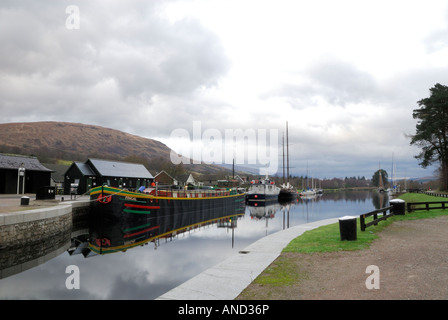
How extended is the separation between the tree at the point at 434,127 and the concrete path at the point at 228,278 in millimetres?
44511

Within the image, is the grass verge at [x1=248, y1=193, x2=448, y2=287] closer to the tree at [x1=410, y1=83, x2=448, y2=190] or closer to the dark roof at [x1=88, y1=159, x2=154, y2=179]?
the tree at [x1=410, y1=83, x2=448, y2=190]

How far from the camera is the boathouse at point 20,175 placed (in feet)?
127

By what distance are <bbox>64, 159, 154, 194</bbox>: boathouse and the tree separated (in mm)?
47482

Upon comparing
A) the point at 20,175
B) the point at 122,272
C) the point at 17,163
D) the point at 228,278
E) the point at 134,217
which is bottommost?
the point at 122,272

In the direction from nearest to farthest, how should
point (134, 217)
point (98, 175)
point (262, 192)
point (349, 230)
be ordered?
1. point (349, 230)
2. point (134, 217)
3. point (98, 175)
4. point (262, 192)

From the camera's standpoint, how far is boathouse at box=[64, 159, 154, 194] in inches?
2020

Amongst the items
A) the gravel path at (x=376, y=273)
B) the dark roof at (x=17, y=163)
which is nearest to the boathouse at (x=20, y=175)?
the dark roof at (x=17, y=163)

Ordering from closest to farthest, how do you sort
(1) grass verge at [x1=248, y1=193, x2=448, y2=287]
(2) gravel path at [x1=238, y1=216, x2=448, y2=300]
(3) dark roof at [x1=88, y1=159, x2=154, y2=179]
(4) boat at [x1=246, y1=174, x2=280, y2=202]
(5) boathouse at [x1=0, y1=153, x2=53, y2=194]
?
(2) gravel path at [x1=238, y1=216, x2=448, y2=300], (1) grass verge at [x1=248, y1=193, x2=448, y2=287], (5) boathouse at [x1=0, y1=153, x2=53, y2=194], (3) dark roof at [x1=88, y1=159, x2=154, y2=179], (4) boat at [x1=246, y1=174, x2=280, y2=202]

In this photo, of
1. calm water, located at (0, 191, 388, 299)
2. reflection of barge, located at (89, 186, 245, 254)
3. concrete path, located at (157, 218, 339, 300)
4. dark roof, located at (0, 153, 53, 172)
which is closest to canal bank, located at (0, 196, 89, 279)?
calm water, located at (0, 191, 388, 299)

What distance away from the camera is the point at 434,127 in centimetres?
4419

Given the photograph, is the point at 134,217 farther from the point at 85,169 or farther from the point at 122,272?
the point at 85,169

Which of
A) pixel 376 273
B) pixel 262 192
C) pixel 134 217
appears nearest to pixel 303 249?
pixel 376 273

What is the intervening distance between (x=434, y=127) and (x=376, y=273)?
45.5 m
